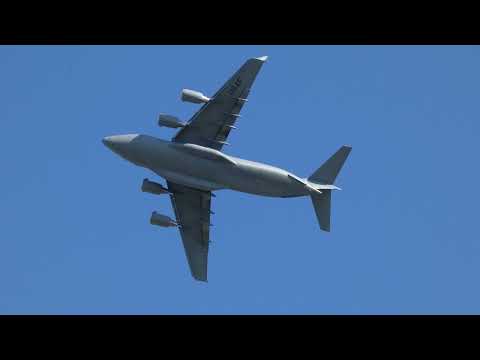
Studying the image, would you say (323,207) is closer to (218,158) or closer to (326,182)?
(326,182)

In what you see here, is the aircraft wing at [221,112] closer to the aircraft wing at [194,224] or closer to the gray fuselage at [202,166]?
the gray fuselage at [202,166]

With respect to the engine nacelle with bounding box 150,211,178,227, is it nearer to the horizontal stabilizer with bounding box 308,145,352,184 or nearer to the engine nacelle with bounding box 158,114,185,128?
the engine nacelle with bounding box 158,114,185,128

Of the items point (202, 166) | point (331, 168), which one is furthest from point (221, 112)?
point (331, 168)

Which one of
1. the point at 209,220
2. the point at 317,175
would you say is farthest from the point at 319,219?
the point at 209,220

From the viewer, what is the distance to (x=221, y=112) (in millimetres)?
61656

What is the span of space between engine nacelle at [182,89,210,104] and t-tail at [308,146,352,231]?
331 inches

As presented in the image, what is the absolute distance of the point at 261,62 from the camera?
60.5m

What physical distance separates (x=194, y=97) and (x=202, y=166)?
440 cm

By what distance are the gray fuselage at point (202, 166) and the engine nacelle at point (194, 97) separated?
114 inches

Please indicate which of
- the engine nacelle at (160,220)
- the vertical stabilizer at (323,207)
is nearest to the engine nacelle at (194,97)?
the engine nacelle at (160,220)

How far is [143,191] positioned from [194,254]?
568 centimetres

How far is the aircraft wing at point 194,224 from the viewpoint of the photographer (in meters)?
65.3

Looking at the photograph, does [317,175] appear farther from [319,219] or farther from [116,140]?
[116,140]

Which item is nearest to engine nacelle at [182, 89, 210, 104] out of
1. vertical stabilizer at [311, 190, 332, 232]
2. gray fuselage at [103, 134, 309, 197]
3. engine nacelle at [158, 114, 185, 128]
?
engine nacelle at [158, 114, 185, 128]
